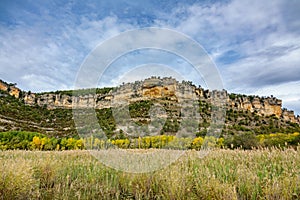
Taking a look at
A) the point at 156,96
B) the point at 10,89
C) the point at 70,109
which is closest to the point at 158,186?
the point at 156,96

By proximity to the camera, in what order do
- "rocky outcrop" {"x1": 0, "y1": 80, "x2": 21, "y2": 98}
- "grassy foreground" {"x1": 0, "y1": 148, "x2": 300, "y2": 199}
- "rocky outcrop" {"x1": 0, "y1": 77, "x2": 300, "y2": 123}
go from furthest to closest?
"rocky outcrop" {"x1": 0, "y1": 80, "x2": 21, "y2": 98}, "rocky outcrop" {"x1": 0, "y1": 77, "x2": 300, "y2": 123}, "grassy foreground" {"x1": 0, "y1": 148, "x2": 300, "y2": 199}

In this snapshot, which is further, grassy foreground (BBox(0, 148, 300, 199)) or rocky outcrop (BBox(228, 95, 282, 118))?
rocky outcrop (BBox(228, 95, 282, 118))

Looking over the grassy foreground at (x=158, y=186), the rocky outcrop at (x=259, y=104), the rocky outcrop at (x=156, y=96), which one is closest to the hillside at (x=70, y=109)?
the rocky outcrop at (x=156, y=96)

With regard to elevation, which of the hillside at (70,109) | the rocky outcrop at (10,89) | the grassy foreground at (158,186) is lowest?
the grassy foreground at (158,186)

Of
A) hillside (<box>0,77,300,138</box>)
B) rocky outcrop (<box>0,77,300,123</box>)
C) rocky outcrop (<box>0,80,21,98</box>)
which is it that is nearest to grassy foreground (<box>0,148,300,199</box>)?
rocky outcrop (<box>0,77,300,123</box>)

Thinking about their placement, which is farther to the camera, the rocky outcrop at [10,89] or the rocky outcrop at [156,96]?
the rocky outcrop at [10,89]

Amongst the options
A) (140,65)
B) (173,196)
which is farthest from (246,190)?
(140,65)

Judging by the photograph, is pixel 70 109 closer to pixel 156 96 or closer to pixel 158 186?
pixel 156 96

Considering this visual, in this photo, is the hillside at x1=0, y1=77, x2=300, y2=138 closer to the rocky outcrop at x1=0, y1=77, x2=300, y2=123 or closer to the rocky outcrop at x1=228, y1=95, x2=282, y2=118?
the rocky outcrop at x1=0, y1=77, x2=300, y2=123

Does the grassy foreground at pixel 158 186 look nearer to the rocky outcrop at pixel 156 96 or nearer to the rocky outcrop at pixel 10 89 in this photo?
the rocky outcrop at pixel 156 96

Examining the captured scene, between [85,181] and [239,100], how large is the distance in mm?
66535

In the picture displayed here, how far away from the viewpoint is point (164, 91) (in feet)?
138

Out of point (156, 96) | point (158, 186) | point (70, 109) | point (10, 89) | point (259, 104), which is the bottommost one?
point (158, 186)

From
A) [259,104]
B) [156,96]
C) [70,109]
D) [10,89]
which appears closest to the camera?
[156,96]
